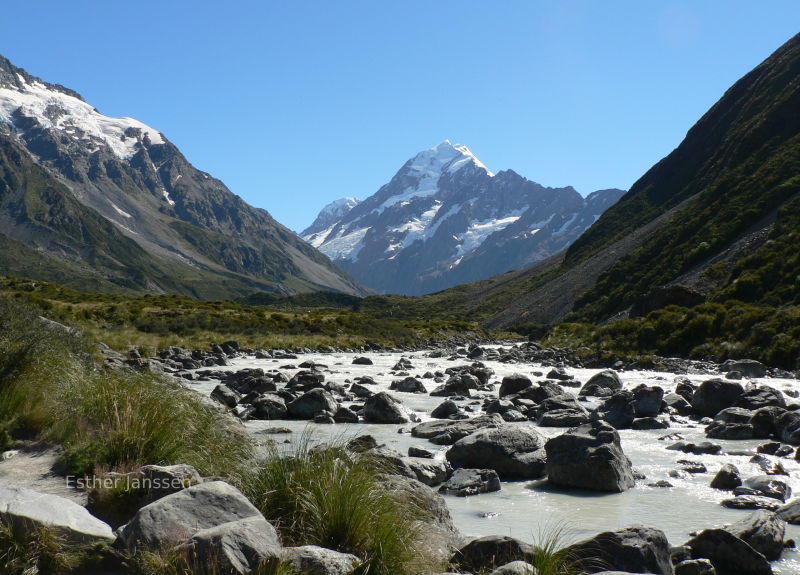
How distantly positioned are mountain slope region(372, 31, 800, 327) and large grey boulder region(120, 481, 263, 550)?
1450 inches

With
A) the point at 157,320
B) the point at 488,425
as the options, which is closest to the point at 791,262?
the point at 488,425

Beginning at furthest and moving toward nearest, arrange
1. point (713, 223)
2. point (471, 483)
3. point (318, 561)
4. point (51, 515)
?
point (713, 223) < point (471, 483) < point (51, 515) < point (318, 561)

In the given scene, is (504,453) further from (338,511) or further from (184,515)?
(184,515)

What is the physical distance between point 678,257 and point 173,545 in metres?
67.3

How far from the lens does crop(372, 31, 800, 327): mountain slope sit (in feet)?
147

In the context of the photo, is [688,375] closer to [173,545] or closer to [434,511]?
[434,511]

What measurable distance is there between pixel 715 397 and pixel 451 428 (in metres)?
8.54

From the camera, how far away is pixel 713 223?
6312 cm

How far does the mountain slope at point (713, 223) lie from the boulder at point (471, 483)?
102 ft

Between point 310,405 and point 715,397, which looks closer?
point 715,397

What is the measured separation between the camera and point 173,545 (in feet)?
16.0

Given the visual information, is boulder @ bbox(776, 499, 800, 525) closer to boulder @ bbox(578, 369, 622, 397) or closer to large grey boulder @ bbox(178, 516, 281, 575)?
large grey boulder @ bbox(178, 516, 281, 575)

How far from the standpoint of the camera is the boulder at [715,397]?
17.2 m

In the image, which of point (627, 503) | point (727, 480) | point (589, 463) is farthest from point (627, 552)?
point (727, 480)
